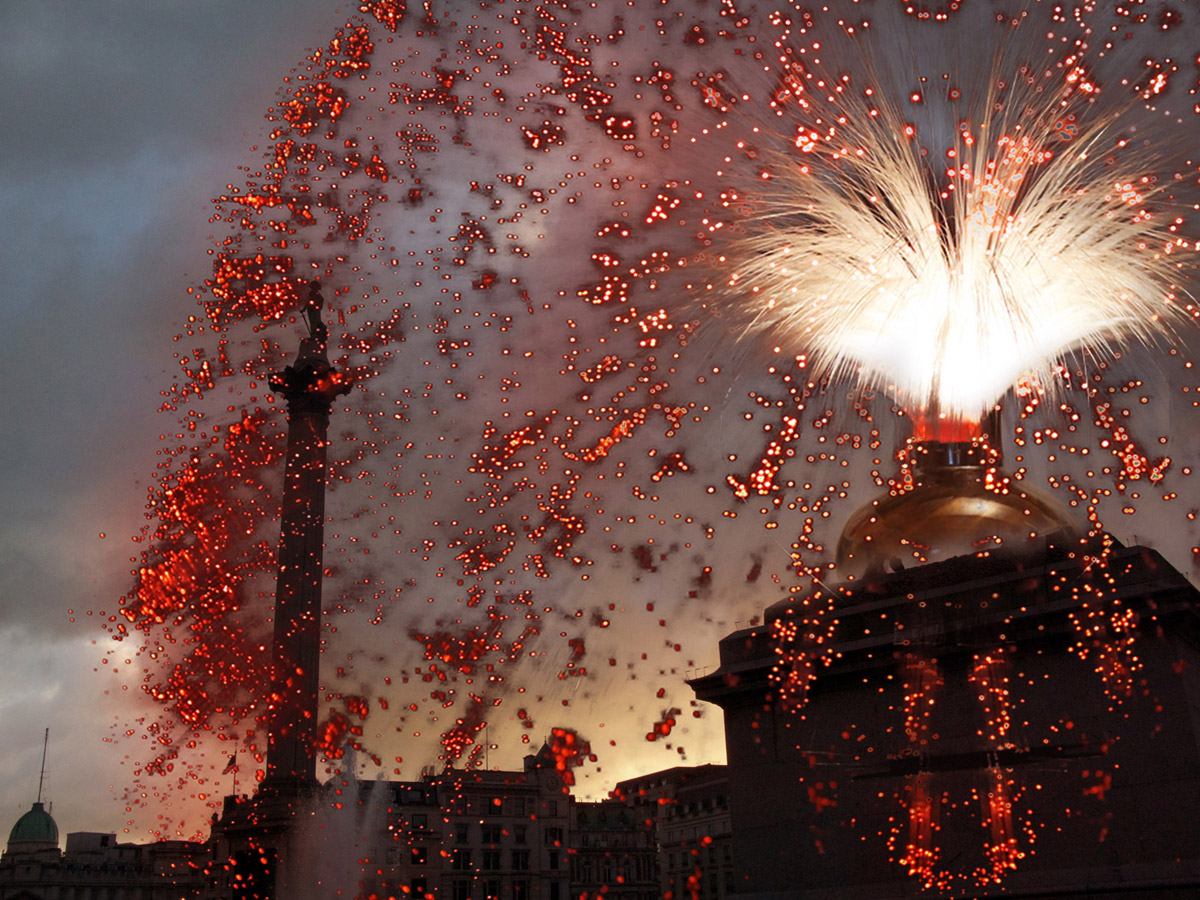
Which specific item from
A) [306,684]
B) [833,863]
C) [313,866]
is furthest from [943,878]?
[313,866]

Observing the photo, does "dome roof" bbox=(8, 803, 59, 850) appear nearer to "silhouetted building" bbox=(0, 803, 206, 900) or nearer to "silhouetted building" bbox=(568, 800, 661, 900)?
"silhouetted building" bbox=(0, 803, 206, 900)

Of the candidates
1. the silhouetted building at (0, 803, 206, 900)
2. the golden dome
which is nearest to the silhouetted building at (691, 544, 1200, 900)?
the golden dome

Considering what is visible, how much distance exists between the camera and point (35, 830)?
96.4 m

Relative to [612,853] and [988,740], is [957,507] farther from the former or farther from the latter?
[612,853]

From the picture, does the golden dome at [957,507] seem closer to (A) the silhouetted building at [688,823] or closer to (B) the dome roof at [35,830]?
(A) the silhouetted building at [688,823]

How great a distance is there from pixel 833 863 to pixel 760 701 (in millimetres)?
1923

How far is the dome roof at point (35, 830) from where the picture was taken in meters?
95.1

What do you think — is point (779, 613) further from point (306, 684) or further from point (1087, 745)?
point (306, 684)

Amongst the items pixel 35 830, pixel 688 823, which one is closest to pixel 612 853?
pixel 688 823

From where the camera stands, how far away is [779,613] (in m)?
13.0

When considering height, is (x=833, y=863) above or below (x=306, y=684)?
below

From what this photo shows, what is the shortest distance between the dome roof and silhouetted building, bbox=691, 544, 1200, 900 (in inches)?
3907

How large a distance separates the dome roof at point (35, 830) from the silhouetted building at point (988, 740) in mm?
99228

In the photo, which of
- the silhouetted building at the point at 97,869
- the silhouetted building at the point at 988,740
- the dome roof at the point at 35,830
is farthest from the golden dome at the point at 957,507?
the dome roof at the point at 35,830
